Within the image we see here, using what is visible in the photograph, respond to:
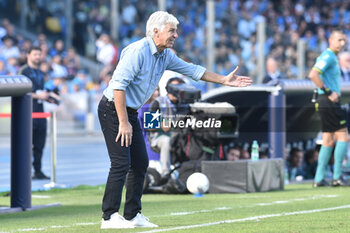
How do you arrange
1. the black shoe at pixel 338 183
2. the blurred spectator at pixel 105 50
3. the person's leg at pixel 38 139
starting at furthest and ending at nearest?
the blurred spectator at pixel 105 50 < the person's leg at pixel 38 139 < the black shoe at pixel 338 183

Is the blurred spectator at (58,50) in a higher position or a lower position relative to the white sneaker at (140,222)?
higher

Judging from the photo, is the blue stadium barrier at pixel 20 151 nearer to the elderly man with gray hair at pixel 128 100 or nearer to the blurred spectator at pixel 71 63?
the elderly man with gray hair at pixel 128 100

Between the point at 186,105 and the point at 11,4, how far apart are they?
15.6m

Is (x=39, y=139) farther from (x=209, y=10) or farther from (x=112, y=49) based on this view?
(x=112, y=49)

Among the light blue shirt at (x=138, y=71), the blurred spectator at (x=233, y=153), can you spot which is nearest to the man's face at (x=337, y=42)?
the blurred spectator at (x=233, y=153)

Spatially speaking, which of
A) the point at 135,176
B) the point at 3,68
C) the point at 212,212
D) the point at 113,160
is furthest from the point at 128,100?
the point at 3,68

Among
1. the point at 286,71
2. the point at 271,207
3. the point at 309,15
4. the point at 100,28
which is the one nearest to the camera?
the point at 271,207

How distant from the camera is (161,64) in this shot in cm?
733

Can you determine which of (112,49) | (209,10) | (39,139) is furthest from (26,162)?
(112,49)

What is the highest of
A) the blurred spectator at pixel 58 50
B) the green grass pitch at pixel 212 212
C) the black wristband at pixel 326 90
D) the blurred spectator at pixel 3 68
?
the blurred spectator at pixel 58 50

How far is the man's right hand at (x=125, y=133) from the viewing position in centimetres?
702

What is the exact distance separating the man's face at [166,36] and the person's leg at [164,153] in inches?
187

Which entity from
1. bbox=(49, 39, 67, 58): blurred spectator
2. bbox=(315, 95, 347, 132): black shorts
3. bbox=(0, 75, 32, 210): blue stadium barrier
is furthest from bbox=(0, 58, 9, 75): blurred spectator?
bbox=(0, 75, 32, 210): blue stadium barrier

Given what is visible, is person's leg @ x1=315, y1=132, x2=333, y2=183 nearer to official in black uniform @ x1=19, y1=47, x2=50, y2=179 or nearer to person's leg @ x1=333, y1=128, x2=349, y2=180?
person's leg @ x1=333, y1=128, x2=349, y2=180
